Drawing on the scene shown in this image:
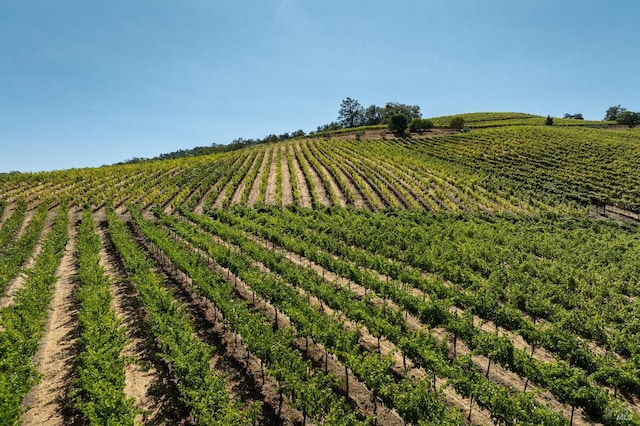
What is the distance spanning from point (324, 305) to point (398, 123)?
85276 millimetres

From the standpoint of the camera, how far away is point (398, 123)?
311 ft

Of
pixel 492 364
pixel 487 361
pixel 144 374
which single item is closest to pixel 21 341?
pixel 144 374

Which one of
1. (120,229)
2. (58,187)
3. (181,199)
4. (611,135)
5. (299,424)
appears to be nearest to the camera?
(299,424)

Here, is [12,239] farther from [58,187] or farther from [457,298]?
[457,298]

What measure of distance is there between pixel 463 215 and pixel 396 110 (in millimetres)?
101673

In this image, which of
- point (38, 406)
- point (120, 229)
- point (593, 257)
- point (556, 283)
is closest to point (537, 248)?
point (593, 257)

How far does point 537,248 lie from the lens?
82.1 feet

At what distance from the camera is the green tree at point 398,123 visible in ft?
309

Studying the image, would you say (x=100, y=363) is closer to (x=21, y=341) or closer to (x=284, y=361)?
(x=21, y=341)

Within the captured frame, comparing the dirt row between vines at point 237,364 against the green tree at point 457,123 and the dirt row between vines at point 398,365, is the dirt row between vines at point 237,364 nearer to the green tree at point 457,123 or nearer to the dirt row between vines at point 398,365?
the dirt row between vines at point 398,365

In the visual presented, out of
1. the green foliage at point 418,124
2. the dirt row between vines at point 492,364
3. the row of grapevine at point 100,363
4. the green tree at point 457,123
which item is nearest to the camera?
the row of grapevine at point 100,363

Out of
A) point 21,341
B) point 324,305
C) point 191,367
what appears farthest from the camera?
point 324,305

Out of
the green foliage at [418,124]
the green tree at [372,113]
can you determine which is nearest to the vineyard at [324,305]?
the green foliage at [418,124]

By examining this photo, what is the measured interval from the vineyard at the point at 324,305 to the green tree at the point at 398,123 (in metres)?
51.7
